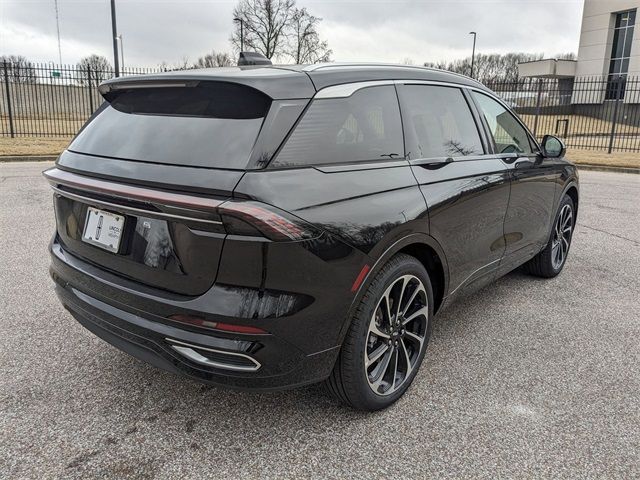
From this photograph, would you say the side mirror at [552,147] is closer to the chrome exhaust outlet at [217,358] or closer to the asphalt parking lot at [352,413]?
the asphalt parking lot at [352,413]

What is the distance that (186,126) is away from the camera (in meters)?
2.32

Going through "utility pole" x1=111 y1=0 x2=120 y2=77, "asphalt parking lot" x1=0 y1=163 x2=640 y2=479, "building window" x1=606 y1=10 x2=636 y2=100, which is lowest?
"asphalt parking lot" x1=0 y1=163 x2=640 y2=479

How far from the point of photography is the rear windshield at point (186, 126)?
7.11 ft

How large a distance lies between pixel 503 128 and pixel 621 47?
133 feet

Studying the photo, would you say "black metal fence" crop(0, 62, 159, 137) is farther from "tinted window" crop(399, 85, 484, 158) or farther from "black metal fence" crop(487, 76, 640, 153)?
"black metal fence" crop(487, 76, 640, 153)

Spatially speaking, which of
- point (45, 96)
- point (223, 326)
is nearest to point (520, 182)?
point (223, 326)

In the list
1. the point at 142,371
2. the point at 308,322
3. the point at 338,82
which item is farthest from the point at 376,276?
the point at 142,371

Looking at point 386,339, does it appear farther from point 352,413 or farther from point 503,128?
point 503,128

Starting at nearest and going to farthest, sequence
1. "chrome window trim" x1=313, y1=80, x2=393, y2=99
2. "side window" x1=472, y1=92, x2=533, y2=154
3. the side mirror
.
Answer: "chrome window trim" x1=313, y1=80, x2=393, y2=99 → "side window" x1=472, y1=92, x2=533, y2=154 → the side mirror

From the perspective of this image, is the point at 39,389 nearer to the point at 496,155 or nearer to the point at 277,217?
the point at 277,217

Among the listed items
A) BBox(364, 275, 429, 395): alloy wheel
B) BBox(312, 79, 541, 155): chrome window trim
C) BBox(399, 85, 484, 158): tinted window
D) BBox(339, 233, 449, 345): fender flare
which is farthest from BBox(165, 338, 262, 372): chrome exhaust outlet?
BBox(399, 85, 484, 158): tinted window

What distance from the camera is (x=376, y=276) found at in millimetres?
2439

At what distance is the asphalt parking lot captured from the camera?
2273 mm

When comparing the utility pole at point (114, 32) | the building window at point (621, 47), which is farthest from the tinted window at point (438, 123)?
the building window at point (621, 47)
